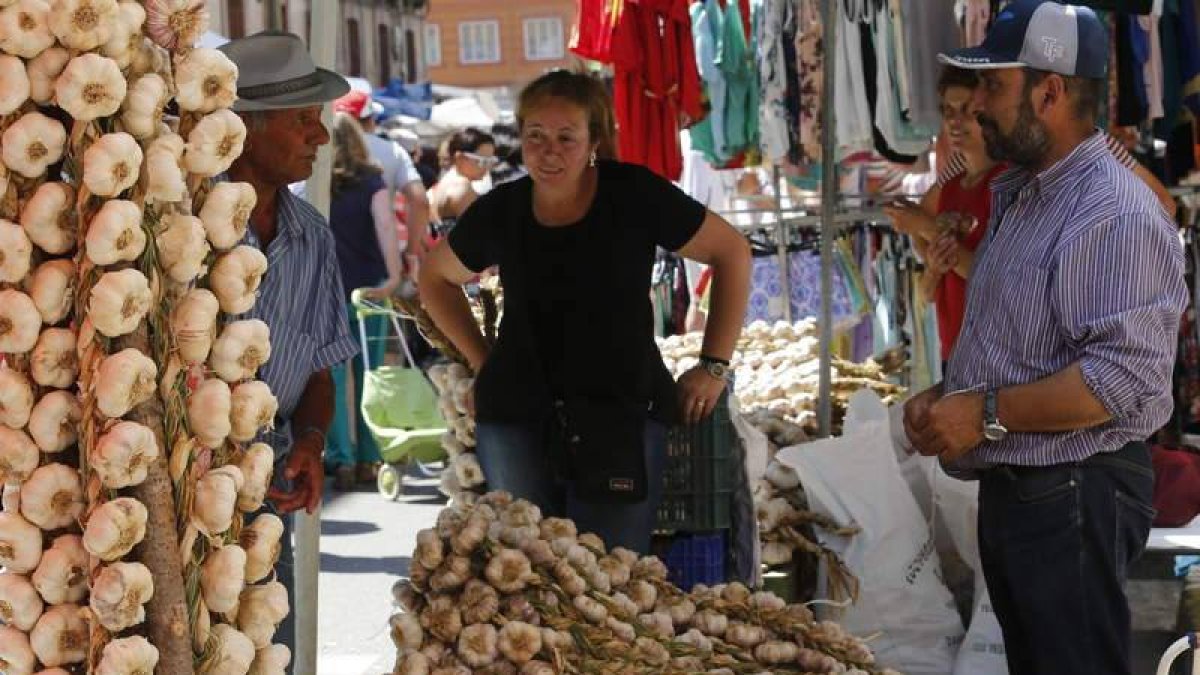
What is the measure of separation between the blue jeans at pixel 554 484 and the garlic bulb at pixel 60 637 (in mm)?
2360

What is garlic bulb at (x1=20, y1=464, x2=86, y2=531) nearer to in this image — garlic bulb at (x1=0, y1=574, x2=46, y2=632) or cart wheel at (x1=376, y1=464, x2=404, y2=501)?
garlic bulb at (x1=0, y1=574, x2=46, y2=632)

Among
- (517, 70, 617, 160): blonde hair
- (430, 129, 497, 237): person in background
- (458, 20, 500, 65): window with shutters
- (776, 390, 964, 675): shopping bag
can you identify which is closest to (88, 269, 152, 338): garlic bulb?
(517, 70, 617, 160): blonde hair

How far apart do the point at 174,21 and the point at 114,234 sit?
0.28 m

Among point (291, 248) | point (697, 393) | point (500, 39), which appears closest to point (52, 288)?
point (291, 248)

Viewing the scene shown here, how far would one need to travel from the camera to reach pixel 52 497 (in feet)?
5.94

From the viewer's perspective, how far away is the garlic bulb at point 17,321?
1.77 meters

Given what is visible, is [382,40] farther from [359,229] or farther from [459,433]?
[459,433]

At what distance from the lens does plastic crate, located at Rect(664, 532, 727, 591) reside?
15.8 feet

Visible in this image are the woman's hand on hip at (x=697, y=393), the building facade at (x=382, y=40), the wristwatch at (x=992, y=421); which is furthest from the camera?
the building facade at (x=382, y=40)

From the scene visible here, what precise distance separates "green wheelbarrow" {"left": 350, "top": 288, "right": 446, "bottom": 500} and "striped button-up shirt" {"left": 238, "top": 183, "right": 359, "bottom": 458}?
5.81 metres

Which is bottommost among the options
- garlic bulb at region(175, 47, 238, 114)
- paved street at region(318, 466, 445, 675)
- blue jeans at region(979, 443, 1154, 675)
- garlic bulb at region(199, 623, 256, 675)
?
paved street at region(318, 466, 445, 675)

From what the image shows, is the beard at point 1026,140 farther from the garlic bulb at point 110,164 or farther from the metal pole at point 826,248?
the metal pole at point 826,248

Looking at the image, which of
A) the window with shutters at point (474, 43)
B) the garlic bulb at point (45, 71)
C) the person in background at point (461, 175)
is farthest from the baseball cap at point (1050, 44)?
the window with shutters at point (474, 43)

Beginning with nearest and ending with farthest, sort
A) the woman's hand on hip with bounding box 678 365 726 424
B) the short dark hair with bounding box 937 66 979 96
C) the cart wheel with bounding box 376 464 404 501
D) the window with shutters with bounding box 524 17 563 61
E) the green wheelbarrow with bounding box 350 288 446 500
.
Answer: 1. the woman's hand on hip with bounding box 678 365 726 424
2. the short dark hair with bounding box 937 66 979 96
3. the green wheelbarrow with bounding box 350 288 446 500
4. the cart wheel with bounding box 376 464 404 501
5. the window with shutters with bounding box 524 17 563 61
